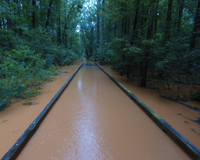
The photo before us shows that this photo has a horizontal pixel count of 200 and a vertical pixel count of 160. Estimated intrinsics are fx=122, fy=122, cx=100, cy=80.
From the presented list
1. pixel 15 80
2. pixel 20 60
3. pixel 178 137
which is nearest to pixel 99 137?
pixel 178 137

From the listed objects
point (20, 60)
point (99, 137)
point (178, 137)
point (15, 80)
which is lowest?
point (99, 137)

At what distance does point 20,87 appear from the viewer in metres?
4.67

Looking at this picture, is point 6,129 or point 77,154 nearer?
point 77,154

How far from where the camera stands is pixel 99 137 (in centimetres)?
294

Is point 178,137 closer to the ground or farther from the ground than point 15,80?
closer to the ground

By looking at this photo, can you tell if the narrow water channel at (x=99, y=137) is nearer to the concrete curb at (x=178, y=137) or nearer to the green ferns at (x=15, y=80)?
the concrete curb at (x=178, y=137)

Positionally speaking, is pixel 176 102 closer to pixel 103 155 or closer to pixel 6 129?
pixel 103 155

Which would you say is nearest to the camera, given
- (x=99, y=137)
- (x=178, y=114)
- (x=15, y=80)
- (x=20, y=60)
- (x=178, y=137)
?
(x=178, y=137)

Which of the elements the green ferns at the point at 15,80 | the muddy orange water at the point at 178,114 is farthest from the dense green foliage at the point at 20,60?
the muddy orange water at the point at 178,114

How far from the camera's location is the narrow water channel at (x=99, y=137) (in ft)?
7.94

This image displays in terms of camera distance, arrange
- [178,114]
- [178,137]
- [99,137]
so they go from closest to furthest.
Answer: [178,137] → [99,137] → [178,114]

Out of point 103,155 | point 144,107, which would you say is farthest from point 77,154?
point 144,107

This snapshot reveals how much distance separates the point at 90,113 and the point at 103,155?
1811 mm

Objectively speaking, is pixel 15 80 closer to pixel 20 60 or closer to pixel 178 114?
pixel 20 60
